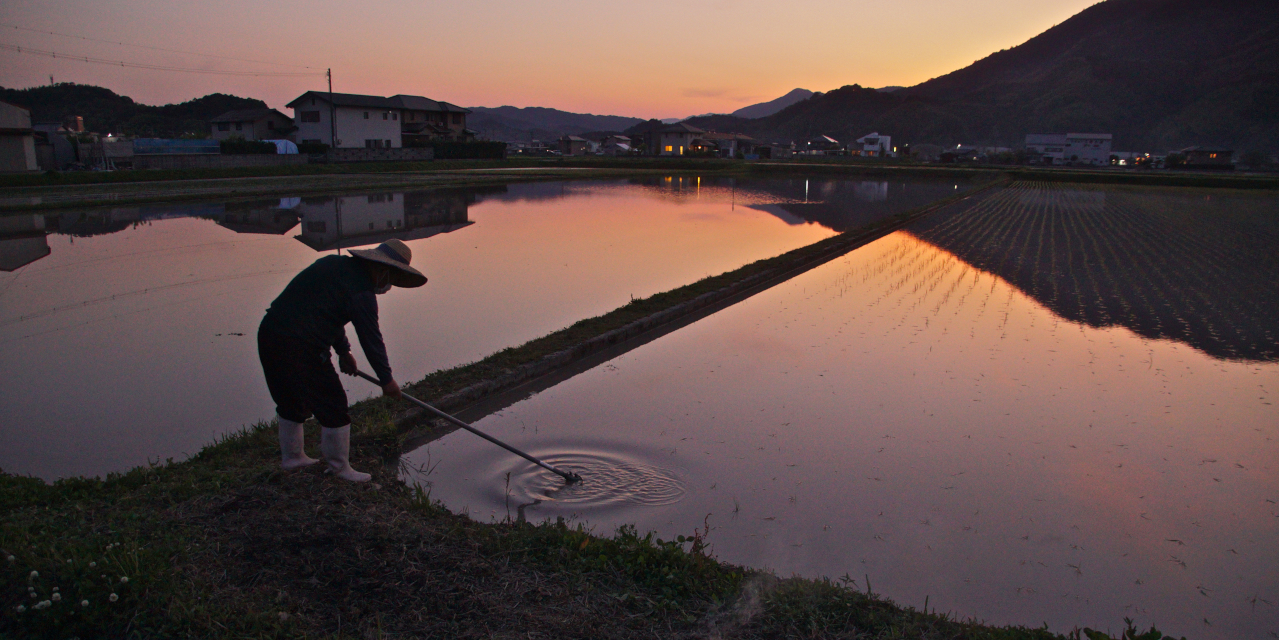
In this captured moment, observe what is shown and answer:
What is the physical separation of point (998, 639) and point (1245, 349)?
22.3 ft

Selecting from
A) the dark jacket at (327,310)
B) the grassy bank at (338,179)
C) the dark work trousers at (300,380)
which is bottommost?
the dark work trousers at (300,380)

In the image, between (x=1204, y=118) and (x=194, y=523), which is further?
(x=1204, y=118)

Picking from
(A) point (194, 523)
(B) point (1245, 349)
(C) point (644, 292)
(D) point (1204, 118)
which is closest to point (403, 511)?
(A) point (194, 523)

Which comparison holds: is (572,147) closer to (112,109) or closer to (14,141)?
(112,109)

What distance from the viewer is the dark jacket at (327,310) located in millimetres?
3221

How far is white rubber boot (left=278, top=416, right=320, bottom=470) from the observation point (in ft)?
11.2

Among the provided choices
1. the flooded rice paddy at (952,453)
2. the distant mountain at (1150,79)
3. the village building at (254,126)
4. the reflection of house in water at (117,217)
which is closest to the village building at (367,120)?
the village building at (254,126)

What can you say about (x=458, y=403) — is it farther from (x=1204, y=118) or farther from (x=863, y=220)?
(x=1204, y=118)

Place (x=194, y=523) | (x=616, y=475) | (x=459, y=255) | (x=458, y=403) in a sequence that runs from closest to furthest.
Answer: (x=194, y=523), (x=616, y=475), (x=458, y=403), (x=459, y=255)

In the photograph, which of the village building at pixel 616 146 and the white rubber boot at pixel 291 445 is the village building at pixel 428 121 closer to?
the village building at pixel 616 146

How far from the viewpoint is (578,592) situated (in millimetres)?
2713

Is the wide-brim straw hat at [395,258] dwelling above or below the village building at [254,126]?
below

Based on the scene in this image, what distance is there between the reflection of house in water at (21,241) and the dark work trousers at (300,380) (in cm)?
968

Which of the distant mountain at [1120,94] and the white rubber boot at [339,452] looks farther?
the distant mountain at [1120,94]
